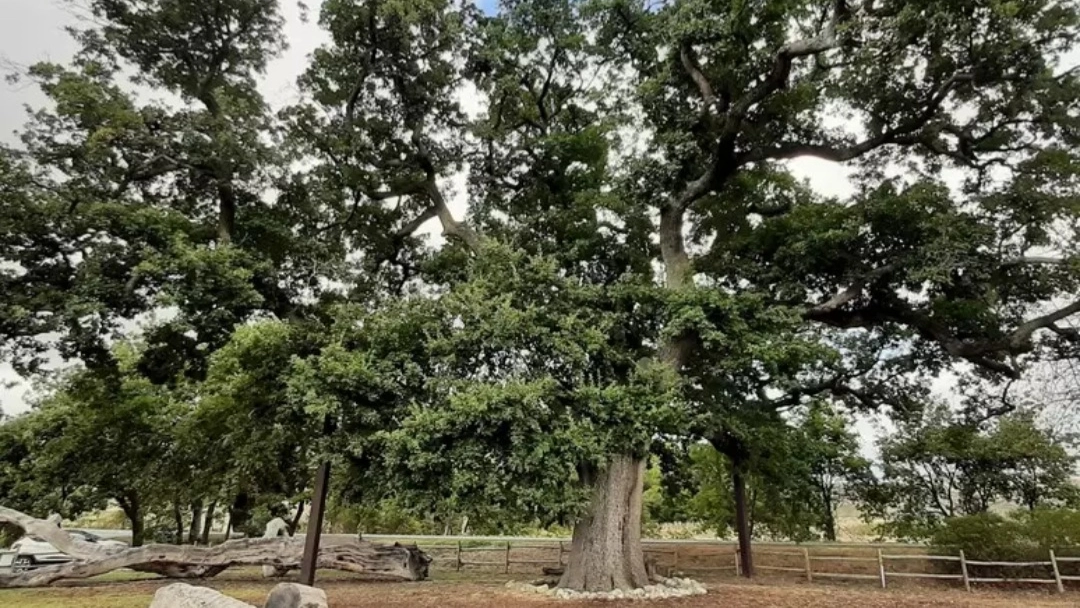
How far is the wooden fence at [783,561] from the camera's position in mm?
12883

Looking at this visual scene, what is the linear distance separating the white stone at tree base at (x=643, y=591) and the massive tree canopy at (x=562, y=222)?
37 centimetres

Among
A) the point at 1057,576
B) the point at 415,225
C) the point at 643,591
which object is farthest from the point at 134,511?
the point at 1057,576

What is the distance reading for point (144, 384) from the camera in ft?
54.5

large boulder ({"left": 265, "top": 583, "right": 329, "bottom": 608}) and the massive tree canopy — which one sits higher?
the massive tree canopy

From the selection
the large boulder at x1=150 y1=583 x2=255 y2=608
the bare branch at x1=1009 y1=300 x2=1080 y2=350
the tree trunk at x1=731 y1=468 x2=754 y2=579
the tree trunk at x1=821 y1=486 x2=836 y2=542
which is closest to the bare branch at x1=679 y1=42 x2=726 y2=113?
the bare branch at x1=1009 y1=300 x2=1080 y2=350

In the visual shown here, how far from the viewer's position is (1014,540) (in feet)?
43.3


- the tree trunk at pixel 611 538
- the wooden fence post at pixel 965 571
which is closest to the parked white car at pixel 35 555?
the tree trunk at pixel 611 538

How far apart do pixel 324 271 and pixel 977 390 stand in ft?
53.2

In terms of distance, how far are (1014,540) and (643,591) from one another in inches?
364

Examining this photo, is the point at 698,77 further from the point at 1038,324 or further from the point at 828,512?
the point at 828,512

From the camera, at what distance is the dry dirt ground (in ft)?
32.6

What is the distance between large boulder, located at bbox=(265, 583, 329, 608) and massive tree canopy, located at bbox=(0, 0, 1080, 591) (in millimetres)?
2411

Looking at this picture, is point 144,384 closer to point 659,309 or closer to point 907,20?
point 659,309

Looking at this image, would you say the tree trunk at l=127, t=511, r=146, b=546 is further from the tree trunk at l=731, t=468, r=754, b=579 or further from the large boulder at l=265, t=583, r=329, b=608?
the tree trunk at l=731, t=468, r=754, b=579
